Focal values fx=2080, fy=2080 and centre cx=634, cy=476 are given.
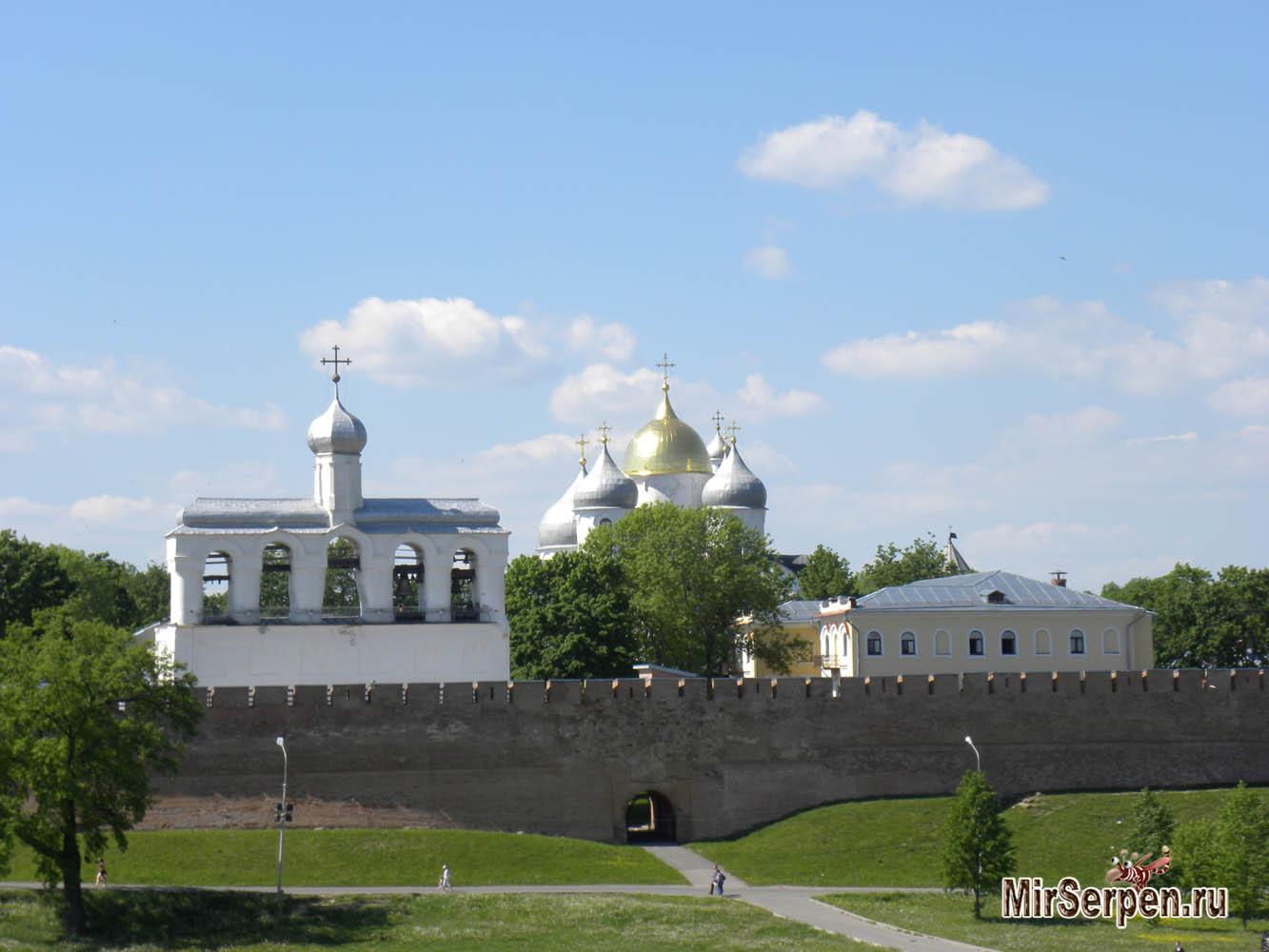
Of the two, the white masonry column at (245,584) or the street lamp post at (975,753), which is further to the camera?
the white masonry column at (245,584)

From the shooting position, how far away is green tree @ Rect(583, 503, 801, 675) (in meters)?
72.2

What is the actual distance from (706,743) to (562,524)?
4604cm

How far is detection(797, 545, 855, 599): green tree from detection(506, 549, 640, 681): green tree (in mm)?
27135

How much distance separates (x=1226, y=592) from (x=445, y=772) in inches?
1712

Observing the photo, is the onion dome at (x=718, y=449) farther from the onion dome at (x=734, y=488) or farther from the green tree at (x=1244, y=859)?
the green tree at (x=1244, y=859)

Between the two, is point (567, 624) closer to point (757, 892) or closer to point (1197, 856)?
point (757, 892)

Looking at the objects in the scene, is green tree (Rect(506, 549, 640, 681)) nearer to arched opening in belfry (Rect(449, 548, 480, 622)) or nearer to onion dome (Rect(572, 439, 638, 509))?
arched opening in belfry (Rect(449, 548, 480, 622))

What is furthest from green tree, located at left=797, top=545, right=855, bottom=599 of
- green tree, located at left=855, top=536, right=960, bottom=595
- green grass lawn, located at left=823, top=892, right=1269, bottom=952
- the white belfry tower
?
green grass lawn, located at left=823, top=892, right=1269, bottom=952

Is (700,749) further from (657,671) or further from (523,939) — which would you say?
(523,939)

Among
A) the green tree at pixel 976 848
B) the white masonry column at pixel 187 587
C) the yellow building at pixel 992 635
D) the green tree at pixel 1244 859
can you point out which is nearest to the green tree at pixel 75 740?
the white masonry column at pixel 187 587

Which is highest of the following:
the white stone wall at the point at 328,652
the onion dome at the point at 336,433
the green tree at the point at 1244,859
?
the onion dome at the point at 336,433

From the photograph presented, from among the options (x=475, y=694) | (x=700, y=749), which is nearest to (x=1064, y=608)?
(x=700, y=749)

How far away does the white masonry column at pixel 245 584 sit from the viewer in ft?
187

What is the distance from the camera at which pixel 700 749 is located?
51844mm
